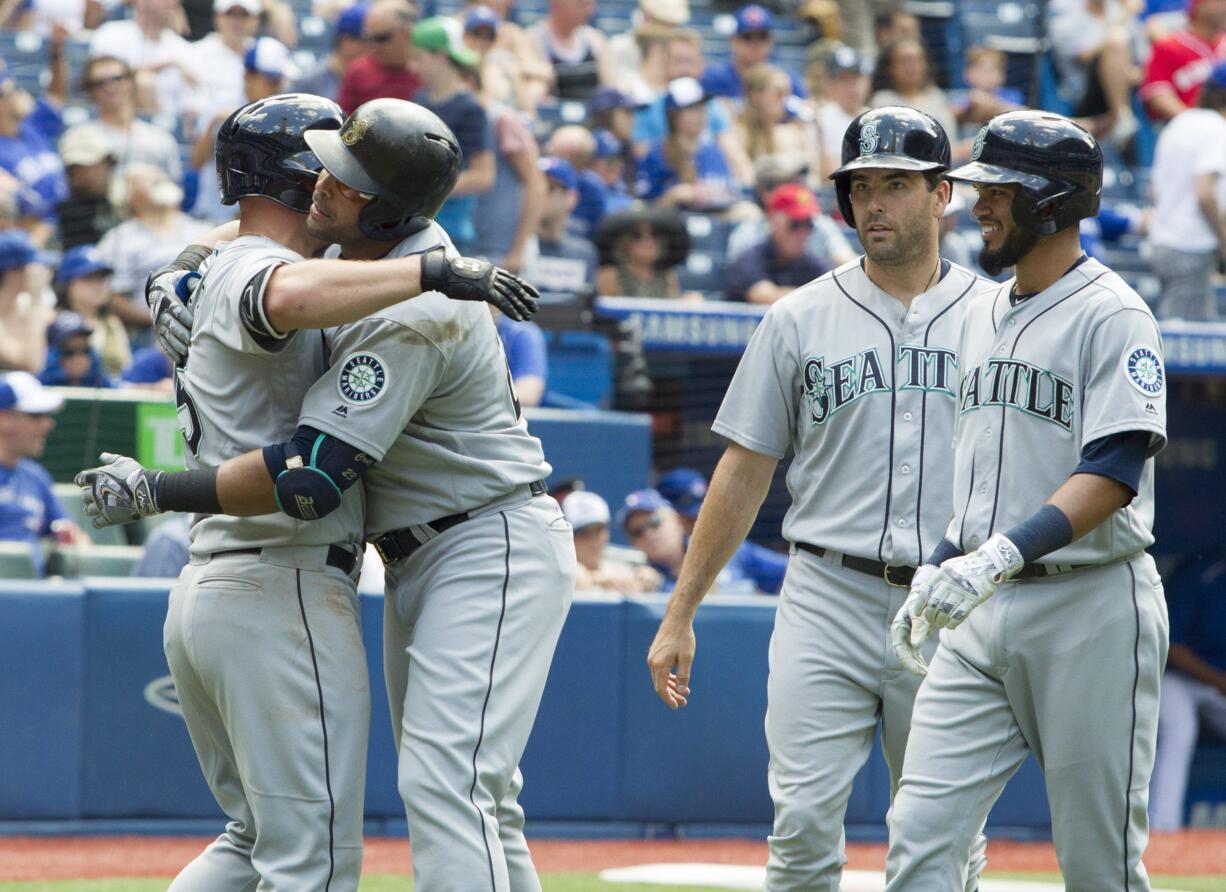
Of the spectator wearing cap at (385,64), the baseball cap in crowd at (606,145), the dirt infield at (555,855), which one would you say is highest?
the spectator wearing cap at (385,64)

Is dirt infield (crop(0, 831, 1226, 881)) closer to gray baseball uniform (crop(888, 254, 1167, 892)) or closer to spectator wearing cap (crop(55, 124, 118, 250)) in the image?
spectator wearing cap (crop(55, 124, 118, 250))

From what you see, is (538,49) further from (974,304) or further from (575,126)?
(974,304)

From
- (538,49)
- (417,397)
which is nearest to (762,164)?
(538,49)

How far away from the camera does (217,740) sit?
3604 millimetres

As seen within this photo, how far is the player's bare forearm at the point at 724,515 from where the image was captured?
13.4 feet

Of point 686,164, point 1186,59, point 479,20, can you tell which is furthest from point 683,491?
point 1186,59

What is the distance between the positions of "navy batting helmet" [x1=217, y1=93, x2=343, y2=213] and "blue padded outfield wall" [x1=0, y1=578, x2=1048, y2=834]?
3524 mm

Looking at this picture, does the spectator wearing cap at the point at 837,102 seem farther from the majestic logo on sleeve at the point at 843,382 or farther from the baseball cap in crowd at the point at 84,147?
the majestic logo on sleeve at the point at 843,382

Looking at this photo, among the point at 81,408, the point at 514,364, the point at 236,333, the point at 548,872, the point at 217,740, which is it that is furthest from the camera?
the point at 514,364

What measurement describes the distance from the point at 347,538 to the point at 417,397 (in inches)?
13.4

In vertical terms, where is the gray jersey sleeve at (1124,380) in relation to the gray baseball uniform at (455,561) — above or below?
above

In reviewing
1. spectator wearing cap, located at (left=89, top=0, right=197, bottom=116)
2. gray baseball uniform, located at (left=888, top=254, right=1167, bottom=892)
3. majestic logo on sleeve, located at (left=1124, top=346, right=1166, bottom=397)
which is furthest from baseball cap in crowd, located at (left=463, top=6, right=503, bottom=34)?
majestic logo on sleeve, located at (left=1124, top=346, right=1166, bottom=397)

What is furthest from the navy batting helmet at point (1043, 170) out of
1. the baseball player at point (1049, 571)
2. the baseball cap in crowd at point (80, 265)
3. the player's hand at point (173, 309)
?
the baseball cap in crowd at point (80, 265)

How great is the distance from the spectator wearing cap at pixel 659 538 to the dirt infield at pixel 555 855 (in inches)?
45.8
